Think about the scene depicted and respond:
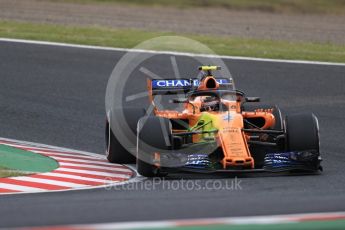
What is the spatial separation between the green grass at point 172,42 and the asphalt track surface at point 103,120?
3.02 ft

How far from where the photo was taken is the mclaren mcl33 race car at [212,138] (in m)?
10.4

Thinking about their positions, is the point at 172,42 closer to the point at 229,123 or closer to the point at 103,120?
the point at 103,120

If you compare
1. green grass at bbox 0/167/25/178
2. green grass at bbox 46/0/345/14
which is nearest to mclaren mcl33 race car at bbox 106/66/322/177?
green grass at bbox 0/167/25/178

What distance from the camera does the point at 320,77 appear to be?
17.5 meters

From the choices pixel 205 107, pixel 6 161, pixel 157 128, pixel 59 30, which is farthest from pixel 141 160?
pixel 59 30

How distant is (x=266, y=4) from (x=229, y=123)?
2231 centimetres

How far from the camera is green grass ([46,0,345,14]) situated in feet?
104

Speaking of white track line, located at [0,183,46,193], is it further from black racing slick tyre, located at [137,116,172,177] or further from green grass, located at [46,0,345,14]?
green grass, located at [46,0,345,14]

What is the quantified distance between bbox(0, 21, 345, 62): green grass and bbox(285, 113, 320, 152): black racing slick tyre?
324 inches

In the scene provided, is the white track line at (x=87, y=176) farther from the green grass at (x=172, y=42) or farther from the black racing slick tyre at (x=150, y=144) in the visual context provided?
the green grass at (x=172, y=42)

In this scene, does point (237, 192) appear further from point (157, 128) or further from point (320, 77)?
point (320, 77)

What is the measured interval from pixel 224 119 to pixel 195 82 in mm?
1667

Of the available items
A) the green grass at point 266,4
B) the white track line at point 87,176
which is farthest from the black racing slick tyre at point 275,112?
the green grass at point 266,4

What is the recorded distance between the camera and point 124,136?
11750 mm
